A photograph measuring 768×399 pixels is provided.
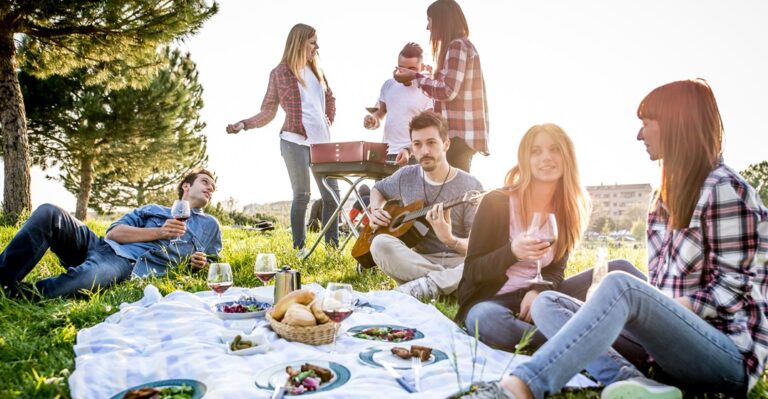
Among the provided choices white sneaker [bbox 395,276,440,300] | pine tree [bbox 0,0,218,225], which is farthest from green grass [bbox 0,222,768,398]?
pine tree [bbox 0,0,218,225]

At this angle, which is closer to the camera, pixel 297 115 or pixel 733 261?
pixel 733 261

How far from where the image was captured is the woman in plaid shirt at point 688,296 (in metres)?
1.74

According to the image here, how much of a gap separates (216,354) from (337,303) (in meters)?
0.59

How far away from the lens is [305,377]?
1.99 meters

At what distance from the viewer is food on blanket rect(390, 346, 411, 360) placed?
2.28 m

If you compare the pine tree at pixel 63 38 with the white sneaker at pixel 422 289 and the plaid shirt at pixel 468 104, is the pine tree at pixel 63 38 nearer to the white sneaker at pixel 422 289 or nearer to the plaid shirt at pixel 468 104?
the plaid shirt at pixel 468 104

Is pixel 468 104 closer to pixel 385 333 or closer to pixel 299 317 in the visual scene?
pixel 385 333

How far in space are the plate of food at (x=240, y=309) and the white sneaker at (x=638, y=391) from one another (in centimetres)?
195

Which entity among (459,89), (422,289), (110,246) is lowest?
(422,289)

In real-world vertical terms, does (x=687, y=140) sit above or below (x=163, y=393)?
above

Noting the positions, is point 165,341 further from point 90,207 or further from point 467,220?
point 90,207

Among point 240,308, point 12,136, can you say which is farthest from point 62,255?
point 12,136

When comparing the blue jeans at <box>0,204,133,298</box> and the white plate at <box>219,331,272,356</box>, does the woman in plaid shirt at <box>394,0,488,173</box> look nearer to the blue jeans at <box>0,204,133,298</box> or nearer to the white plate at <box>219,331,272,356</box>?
the white plate at <box>219,331,272,356</box>

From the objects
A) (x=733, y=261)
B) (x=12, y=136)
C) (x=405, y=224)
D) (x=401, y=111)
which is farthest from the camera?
(x=12, y=136)
